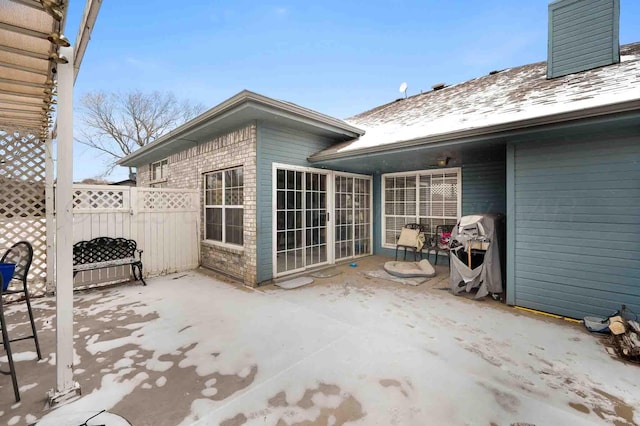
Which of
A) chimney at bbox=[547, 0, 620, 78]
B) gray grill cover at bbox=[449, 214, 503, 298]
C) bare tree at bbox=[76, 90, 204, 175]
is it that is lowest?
gray grill cover at bbox=[449, 214, 503, 298]

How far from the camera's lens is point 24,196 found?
4199 mm

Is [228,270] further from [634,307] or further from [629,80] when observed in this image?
[629,80]

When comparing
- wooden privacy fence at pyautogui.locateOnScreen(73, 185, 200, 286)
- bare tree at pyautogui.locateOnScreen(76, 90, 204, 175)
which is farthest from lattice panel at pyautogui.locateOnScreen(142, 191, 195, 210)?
bare tree at pyautogui.locateOnScreen(76, 90, 204, 175)

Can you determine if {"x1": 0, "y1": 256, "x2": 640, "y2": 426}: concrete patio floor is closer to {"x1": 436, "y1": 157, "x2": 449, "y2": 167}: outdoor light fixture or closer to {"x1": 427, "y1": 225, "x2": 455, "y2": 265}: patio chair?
{"x1": 427, "y1": 225, "x2": 455, "y2": 265}: patio chair

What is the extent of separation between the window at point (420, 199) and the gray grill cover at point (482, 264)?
1.82 m

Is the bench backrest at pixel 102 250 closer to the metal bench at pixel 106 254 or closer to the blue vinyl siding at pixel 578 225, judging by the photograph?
the metal bench at pixel 106 254

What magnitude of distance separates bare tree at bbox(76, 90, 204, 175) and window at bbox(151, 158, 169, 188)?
1060cm

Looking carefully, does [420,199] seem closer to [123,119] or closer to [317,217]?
[317,217]

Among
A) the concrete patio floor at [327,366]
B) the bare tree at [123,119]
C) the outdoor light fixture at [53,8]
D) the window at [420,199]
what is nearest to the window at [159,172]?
the concrete patio floor at [327,366]

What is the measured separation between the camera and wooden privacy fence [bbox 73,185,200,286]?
4.85 m

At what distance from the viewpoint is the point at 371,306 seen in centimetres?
381

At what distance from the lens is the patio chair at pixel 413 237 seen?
622 cm

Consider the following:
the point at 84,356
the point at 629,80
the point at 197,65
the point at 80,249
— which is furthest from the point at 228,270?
the point at 197,65

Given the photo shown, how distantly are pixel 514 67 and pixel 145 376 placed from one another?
9.93 metres
